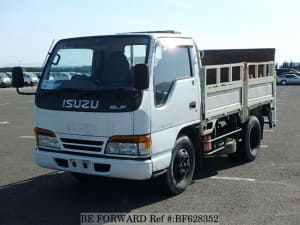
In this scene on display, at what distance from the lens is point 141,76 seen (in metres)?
4.75

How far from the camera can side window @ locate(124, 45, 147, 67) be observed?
5.31 m

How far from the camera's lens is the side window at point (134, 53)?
5309 mm

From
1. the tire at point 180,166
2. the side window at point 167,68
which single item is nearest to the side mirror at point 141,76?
the side window at point 167,68

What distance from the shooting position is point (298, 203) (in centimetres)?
541

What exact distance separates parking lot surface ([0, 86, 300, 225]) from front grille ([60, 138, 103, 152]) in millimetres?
779

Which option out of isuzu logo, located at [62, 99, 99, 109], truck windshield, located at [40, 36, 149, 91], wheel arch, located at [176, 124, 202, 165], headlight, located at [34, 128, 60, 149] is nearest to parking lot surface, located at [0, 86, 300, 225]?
wheel arch, located at [176, 124, 202, 165]

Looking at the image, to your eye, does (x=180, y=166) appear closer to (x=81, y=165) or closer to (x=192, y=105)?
(x=192, y=105)

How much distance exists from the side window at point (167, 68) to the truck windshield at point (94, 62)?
0.25 m

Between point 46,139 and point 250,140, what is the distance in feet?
13.9

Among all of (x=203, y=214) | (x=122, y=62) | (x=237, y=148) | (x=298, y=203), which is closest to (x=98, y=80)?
(x=122, y=62)

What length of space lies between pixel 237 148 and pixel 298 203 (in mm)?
2423

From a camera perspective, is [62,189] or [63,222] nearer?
[63,222]

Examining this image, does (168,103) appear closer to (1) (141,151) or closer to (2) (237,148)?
(1) (141,151)

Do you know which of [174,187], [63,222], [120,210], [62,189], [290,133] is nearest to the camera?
[63,222]
